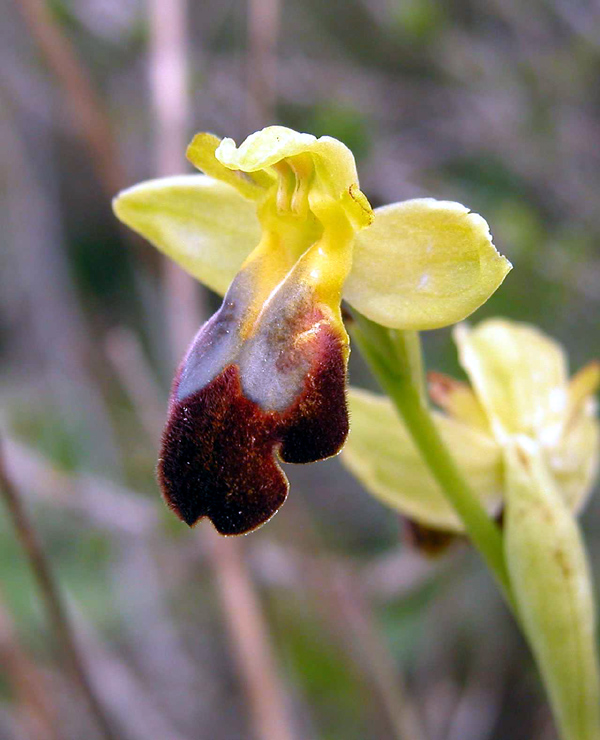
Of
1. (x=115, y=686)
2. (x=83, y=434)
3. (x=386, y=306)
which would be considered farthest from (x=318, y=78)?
(x=386, y=306)

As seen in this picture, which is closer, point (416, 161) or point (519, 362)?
point (519, 362)

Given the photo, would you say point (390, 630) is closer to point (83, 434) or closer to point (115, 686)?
point (115, 686)

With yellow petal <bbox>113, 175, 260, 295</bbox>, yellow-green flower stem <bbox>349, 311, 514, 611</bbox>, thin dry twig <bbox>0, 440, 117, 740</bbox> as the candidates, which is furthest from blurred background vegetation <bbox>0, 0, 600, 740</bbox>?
yellow petal <bbox>113, 175, 260, 295</bbox>

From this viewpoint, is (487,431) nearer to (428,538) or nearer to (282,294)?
(428,538)

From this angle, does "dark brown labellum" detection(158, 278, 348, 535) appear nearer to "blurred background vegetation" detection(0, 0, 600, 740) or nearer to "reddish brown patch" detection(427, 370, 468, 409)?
"reddish brown patch" detection(427, 370, 468, 409)

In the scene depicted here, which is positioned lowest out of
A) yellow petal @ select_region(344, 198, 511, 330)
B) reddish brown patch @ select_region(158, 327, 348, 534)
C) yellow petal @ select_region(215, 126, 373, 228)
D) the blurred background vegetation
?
the blurred background vegetation

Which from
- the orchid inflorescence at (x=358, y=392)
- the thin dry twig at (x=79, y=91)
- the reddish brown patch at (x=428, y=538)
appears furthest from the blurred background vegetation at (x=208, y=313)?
the orchid inflorescence at (x=358, y=392)
